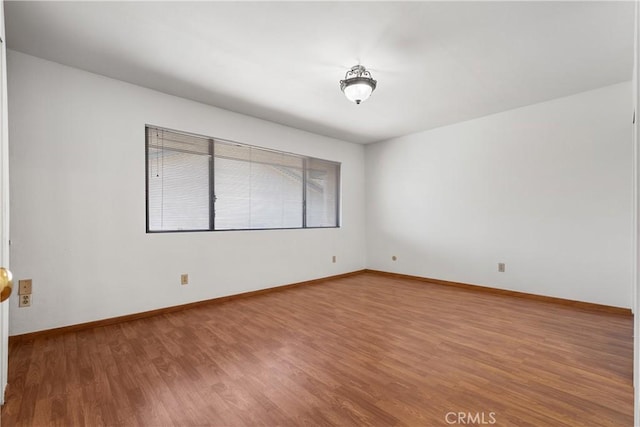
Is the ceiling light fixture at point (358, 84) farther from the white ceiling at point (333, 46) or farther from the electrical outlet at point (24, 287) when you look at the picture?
the electrical outlet at point (24, 287)

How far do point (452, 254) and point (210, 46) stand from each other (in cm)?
423

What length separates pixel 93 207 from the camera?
2830mm

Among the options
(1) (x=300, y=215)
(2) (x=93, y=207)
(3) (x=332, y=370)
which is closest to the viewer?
(3) (x=332, y=370)

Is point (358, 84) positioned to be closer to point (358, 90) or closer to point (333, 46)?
point (358, 90)

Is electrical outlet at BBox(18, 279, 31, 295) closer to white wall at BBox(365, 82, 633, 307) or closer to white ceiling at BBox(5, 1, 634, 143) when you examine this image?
white ceiling at BBox(5, 1, 634, 143)

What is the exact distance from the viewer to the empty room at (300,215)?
70.5 inches

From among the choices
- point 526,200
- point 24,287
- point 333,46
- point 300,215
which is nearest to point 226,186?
point 300,215

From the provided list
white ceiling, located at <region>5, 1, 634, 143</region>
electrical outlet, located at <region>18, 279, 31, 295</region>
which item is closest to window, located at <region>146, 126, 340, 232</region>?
white ceiling, located at <region>5, 1, 634, 143</region>

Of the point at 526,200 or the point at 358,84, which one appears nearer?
the point at 358,84

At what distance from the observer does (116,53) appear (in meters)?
2.51

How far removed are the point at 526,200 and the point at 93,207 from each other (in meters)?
5.12

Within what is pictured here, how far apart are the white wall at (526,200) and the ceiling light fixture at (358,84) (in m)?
2.45

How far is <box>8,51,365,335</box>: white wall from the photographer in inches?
99.2

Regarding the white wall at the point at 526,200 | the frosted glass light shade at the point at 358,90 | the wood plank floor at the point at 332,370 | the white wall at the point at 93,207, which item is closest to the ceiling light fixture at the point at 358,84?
the frosted glass light shade at the point at 358,90
